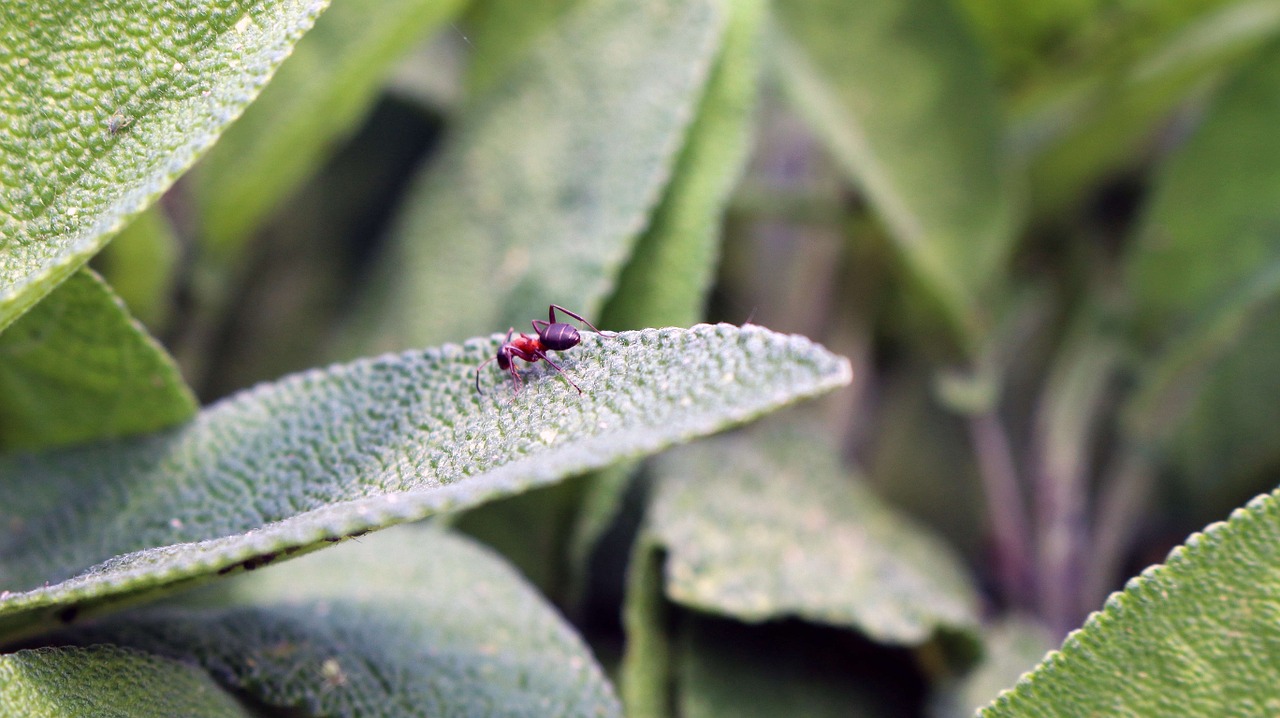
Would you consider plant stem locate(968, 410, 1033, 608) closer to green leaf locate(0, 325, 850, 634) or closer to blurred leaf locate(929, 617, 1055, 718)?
blurred leaf locate(929, 617, 1055, 718)

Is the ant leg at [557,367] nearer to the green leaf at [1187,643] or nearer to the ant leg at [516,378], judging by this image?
the ant leg at [516,378]

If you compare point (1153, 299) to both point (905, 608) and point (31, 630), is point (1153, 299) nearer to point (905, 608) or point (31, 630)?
point (905, 608)

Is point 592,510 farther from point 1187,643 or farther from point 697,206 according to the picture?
point 1187,643

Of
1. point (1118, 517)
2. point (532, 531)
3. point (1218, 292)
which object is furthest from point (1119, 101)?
point (532, 531)

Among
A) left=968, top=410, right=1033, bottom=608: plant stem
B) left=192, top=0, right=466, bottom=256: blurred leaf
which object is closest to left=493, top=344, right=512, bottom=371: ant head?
left=192, top=0, right=466, bottom=256: blurred leaf

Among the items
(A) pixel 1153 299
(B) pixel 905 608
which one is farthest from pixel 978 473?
(B) pixel 905 608

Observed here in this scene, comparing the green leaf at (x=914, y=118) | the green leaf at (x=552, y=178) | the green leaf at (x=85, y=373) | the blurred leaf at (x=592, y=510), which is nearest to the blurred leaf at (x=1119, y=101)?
the green leaf at (x=914, y=118)

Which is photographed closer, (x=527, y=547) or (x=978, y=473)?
(x=527, y=547)
